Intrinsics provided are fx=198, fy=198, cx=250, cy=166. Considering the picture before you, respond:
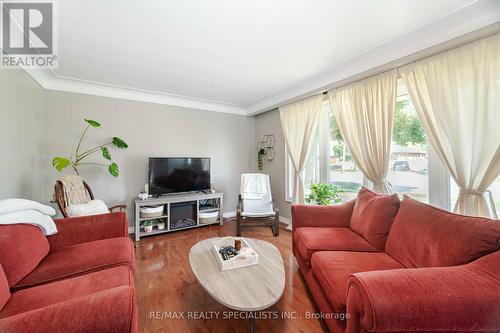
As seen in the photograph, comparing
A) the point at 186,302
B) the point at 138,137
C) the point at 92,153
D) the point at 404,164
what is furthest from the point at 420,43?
the point at 92,153

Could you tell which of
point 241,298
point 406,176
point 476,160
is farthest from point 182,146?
point 476,160

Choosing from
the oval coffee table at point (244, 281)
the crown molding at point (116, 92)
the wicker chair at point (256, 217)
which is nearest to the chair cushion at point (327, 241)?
the oval coffee table at point (244, 281)

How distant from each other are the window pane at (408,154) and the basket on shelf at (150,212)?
3.30 metres

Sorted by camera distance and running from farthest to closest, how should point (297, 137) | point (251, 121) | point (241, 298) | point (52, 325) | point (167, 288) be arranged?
point (251, 121) → point (297, 137) → point (167, 288) → point (241, 298) → point (52, 325)

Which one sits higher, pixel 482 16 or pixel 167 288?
pixel 482 16

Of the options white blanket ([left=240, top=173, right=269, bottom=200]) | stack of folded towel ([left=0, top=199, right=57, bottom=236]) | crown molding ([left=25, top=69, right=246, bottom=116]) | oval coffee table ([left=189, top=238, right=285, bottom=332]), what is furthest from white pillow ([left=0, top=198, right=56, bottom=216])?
white blanket ([left=240, top=173, right=269, bottom=200])

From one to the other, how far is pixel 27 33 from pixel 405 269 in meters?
3.45

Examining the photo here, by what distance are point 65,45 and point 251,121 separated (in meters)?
3.23

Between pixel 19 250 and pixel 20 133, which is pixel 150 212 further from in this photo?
pixel 19 250

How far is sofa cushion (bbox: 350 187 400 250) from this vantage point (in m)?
1.77

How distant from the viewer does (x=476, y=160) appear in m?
1.69

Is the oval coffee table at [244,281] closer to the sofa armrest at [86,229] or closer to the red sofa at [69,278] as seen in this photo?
the red sofa at [69,278]

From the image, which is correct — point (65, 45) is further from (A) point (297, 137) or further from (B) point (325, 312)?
(B) point (325, 312)

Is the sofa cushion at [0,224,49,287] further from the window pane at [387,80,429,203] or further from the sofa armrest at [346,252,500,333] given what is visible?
the window pane at [387,80,429,203]
